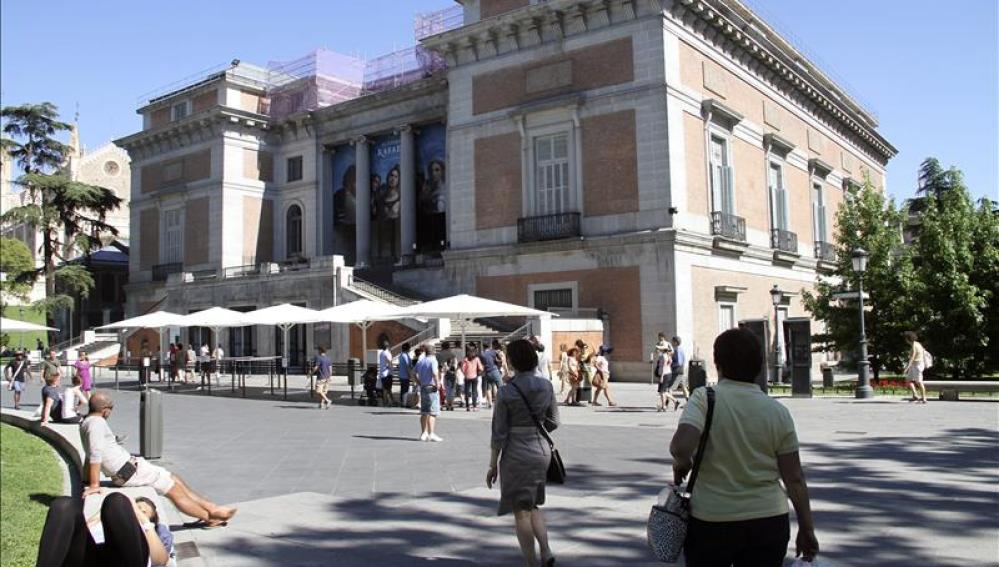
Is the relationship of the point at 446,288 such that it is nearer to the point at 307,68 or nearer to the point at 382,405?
the point at 382,405

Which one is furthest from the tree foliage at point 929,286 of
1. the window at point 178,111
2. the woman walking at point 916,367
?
the window at point 178,111

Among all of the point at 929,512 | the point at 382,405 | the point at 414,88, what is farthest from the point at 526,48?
the point at 929,512

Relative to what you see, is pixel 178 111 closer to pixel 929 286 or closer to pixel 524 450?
pixel 929 286

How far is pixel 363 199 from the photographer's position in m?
41.6

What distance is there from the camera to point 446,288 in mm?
33875

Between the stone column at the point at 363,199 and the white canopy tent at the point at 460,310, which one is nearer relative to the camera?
the white canopy tent at the point at 460,310

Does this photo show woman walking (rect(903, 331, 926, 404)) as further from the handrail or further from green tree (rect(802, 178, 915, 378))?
the handrail

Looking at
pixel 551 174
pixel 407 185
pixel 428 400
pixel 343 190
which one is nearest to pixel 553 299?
pixel 551 174

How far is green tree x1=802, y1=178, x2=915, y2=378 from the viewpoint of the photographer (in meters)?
26.5

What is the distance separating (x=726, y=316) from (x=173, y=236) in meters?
31.7

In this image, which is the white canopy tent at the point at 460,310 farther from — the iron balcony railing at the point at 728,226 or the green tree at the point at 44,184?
the iron balcony railing at the point at 728,226

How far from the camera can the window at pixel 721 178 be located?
31.0 meters

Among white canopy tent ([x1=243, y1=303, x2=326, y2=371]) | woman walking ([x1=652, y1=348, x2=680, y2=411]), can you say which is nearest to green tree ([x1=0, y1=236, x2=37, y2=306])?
woman walking ([x1=652, y1=348, x2=680, y2=411])

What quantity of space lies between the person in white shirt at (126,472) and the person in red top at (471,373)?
1218 centimetres
